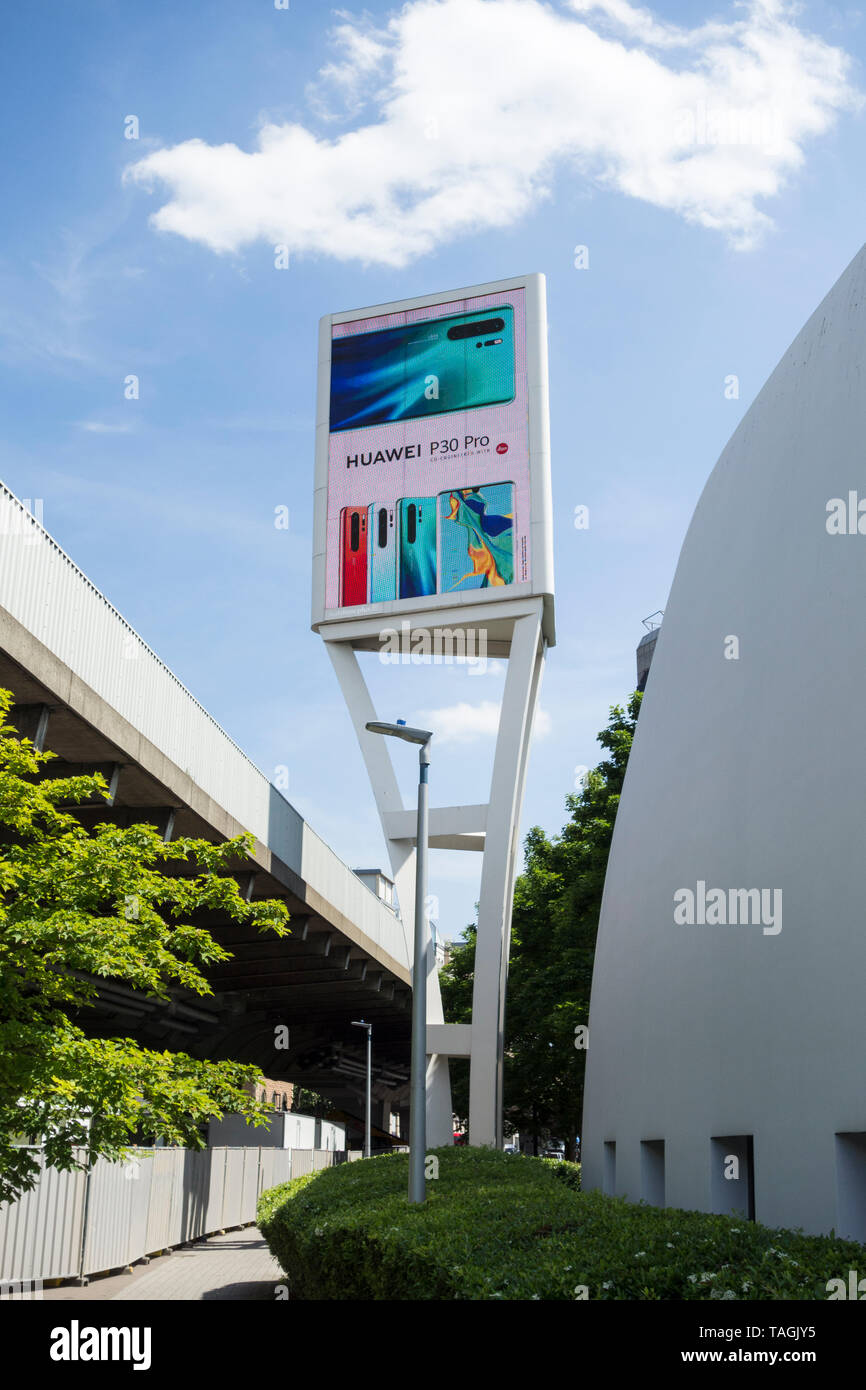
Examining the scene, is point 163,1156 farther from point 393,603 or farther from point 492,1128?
point 393,603

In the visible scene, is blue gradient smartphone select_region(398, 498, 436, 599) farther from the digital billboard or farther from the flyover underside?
the flyover underside

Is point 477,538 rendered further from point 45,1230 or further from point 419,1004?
point 45,1230

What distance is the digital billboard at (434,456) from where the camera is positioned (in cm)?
3578

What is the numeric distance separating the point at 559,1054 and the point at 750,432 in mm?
25344

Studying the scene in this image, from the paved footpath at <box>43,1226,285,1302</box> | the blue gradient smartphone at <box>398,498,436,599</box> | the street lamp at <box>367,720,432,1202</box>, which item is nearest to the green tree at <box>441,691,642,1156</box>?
the blue gradient smartphone at <box>398,498,436,599</box>

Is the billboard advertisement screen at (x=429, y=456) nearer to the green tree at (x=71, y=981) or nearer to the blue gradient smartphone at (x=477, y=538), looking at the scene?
the blue gradient smartphone at (x=477, y=538)

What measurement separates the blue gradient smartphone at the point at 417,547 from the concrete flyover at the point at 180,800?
8475 millimetres

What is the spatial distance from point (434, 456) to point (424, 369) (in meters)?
3.49

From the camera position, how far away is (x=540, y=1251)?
32.1 ft

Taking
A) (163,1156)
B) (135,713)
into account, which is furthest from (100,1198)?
(135,713)

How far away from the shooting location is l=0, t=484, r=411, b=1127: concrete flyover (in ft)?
53.5
